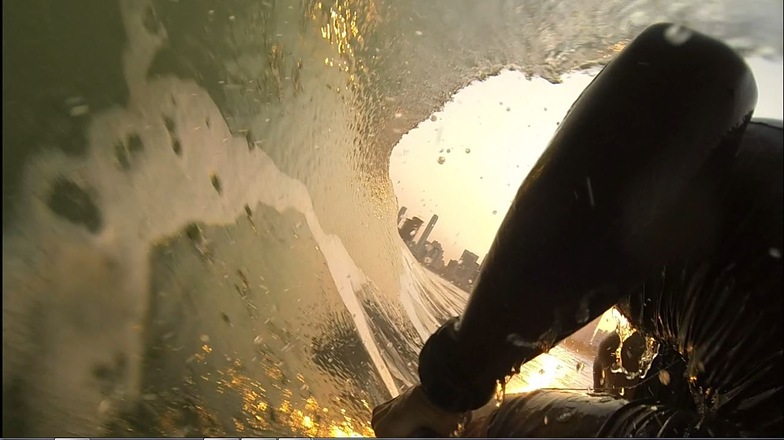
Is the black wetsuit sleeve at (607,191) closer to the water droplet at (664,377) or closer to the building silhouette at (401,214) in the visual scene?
the water droplet at (664,377)

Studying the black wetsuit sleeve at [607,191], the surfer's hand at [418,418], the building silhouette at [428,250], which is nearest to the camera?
the black wetsuit sleeve at [607,191]

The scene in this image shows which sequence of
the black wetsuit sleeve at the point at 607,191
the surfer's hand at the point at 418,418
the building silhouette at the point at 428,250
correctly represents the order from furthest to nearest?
the building silhouette at the point at 428,250 < the surfer's hand at the point at 418,418 < the black wetsuit sleeve at the point at 607,191

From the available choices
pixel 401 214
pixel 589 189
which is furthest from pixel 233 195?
pixel 589 189

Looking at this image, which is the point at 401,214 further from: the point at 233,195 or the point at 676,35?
the point at 676,35

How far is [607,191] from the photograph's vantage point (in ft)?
1.56

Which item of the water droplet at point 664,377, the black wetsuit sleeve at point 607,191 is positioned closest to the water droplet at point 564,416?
the black wetsuit sleeve at point 607,191

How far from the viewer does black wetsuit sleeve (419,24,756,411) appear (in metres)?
0.47

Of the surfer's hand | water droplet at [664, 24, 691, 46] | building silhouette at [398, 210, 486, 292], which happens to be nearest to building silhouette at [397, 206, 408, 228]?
building silhouette at [398, 210, 486, 292]

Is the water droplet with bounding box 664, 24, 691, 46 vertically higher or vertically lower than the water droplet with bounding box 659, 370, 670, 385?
higher

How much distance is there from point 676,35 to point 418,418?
A: 400 mm

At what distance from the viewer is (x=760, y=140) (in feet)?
1.58

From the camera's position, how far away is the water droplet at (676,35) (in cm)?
50

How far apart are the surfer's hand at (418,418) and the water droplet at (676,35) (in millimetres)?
370

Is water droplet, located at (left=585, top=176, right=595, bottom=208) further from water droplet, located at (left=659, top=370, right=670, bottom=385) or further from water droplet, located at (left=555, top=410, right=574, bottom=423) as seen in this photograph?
water droplet, located at (left=659, top=370, right=670, bottom=385)
